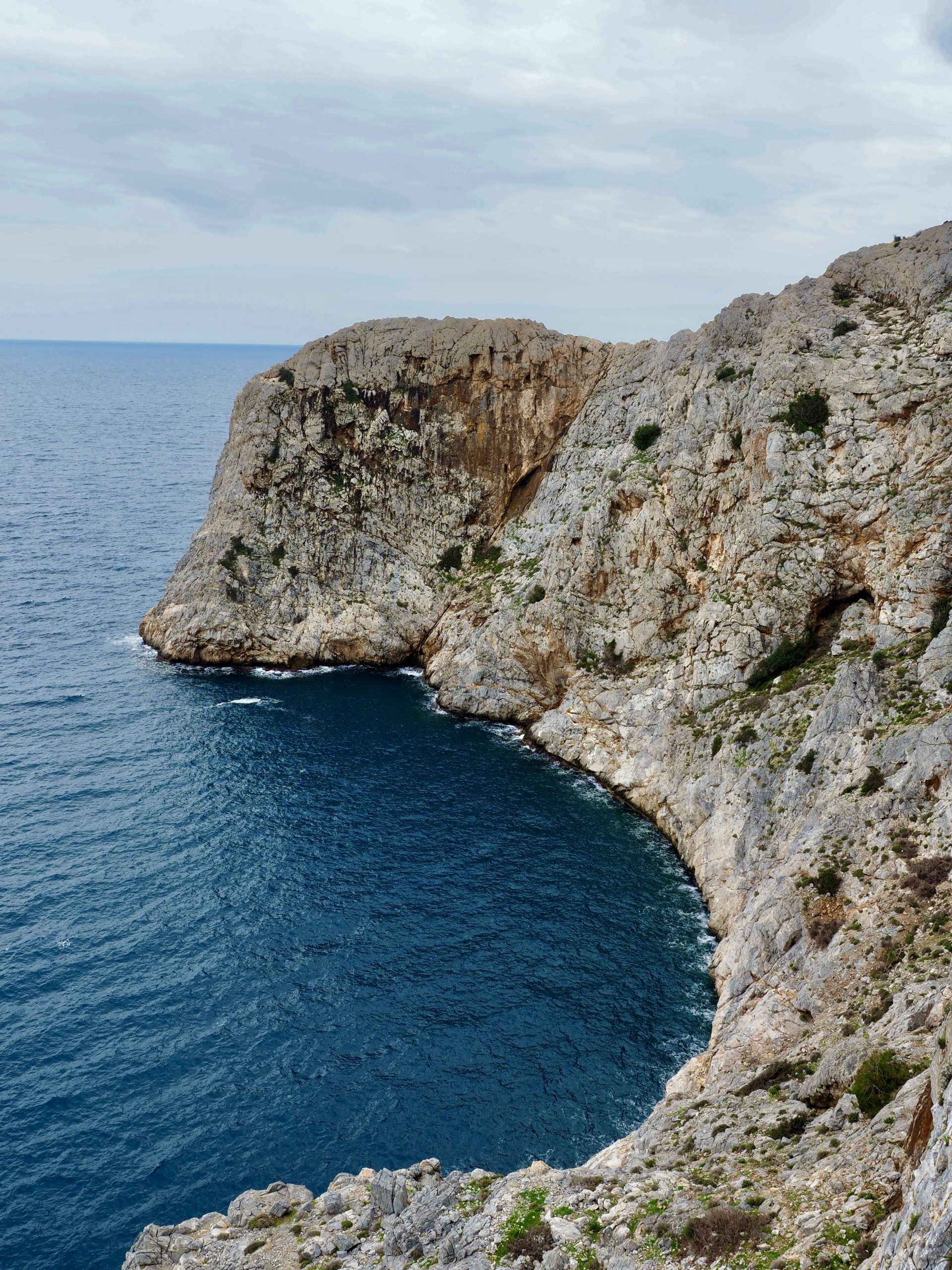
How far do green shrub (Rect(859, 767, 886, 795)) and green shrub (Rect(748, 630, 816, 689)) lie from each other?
1624cm

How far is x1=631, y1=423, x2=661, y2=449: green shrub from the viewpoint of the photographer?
89.2 meters

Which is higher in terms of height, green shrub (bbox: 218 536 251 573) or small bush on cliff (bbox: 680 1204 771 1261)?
green shrub (bbox: 218 536 251 573)

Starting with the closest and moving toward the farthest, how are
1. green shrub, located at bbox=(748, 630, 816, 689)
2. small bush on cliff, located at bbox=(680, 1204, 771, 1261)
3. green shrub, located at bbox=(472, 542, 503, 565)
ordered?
small bush on cliff, located at bbox=(680, 1204, 771, 1261), green shrub, located at bbox=(748, 630, 816, 689), green shrub, located at bbox=(472, 542, 503, 565)

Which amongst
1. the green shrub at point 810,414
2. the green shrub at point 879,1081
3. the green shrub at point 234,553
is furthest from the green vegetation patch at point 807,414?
the green shrub at point 234,553

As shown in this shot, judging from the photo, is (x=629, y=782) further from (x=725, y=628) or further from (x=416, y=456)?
(x=416, y=456)

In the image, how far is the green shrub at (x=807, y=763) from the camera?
192 ft

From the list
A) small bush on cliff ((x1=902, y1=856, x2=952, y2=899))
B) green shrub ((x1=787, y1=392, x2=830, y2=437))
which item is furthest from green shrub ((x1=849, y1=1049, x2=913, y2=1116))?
green shrub ((x1=787, y1=392, x2=830, y2=437))

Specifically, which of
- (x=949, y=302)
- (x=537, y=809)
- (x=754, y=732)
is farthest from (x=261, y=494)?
(x=949, y=302)

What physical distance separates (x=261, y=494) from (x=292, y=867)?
5507cm

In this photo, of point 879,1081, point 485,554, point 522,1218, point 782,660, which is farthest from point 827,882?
point 485,554

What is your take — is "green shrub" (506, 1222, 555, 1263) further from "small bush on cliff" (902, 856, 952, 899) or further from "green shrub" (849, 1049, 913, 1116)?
"small bush on cliff" (902, 856, 952, 899)

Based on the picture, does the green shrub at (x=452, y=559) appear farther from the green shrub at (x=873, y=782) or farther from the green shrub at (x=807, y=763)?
the green shrub at (x=873, y=782)

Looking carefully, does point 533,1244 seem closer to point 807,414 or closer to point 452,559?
point 807,414

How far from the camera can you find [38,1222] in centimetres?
3888
